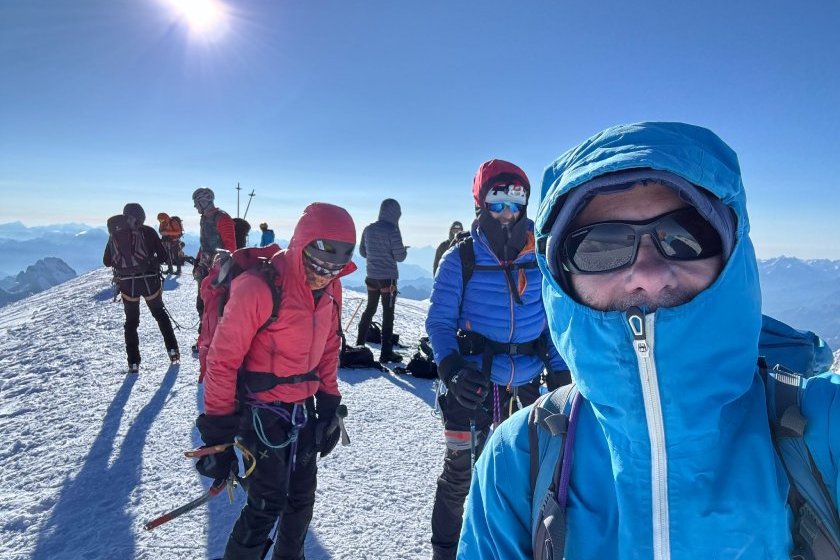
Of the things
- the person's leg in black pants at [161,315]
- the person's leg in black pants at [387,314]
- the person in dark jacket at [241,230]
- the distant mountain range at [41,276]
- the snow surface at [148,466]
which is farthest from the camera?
the distant mountain range at [41,276]

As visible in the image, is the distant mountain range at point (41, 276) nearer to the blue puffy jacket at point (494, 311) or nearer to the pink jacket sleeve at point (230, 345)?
the pink jacket sleeve at point (230, 345)

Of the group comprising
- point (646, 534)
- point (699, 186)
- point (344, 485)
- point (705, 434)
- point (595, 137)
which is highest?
point (595, 137)

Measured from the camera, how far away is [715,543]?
100 centimetres

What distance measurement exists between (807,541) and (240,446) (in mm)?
2645

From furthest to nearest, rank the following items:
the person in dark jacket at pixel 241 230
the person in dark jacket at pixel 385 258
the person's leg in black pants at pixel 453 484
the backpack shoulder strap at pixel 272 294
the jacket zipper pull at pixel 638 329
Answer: the person in dark jacket at pixel 241 230 < the person in dark jacket at pixel 385 258 < the person's leg in black pants at pixel 453 484 < the backpack shoulder strap at pixel 272 294 < the jacket zipper pull at pixel 638 329

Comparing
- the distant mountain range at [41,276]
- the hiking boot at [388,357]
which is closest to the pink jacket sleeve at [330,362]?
the hiking boot at [388,357]

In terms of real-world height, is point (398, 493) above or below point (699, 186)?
below

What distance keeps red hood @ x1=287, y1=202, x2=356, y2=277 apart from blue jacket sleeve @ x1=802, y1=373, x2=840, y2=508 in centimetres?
254

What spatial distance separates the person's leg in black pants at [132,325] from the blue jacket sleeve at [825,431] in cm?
773

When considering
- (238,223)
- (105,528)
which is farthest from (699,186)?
(238,223)

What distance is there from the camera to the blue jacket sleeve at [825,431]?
931mm

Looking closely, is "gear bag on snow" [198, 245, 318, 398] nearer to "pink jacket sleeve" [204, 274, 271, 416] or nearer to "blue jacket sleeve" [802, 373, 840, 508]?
"pink jacket sleeve" [204, 274, 271, 416]

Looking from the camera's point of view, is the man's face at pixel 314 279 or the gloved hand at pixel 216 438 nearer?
the gloved hand at pixel 216 438

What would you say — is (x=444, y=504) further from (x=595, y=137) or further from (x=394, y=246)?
(x=394, y=246)
